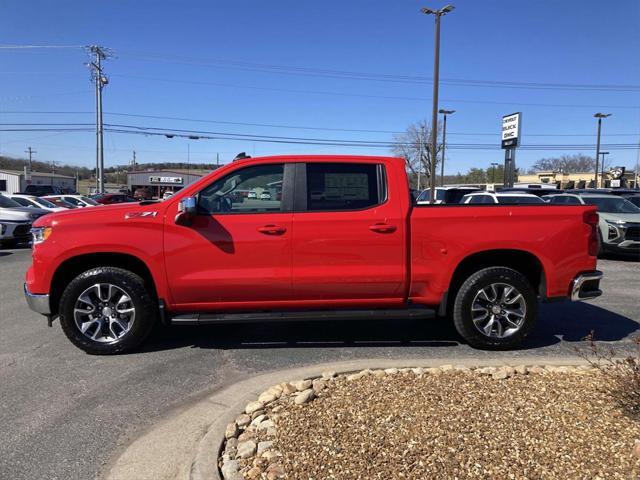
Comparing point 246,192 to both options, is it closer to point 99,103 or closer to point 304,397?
point 304,397

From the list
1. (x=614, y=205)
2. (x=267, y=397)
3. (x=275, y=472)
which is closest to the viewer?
(x=275, y=472)

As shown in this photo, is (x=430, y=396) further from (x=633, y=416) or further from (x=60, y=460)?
(x=60, y=460)

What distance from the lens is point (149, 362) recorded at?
186 inches

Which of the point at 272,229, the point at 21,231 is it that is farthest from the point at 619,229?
the point at 21,231

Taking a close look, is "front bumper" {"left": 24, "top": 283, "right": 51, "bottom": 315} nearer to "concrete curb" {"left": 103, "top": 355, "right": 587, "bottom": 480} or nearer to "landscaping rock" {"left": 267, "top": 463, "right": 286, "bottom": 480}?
"concrete curb" {"left": 103, "top": 355, "right": 587, "bottom": 480}

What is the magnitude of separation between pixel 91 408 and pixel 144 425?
574 millimetres

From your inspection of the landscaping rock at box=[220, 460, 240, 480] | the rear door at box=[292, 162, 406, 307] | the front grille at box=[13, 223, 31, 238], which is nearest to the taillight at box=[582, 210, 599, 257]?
the rear door at box=[292, 162, 406, 307]

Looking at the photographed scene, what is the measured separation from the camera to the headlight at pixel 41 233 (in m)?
4.75

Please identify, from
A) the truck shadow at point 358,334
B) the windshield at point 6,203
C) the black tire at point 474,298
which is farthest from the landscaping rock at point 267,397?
the windshield at point 6,203

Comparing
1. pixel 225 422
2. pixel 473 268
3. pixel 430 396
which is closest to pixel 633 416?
pixel 430 396

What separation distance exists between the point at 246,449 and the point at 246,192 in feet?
8.62

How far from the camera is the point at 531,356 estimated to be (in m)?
4.87

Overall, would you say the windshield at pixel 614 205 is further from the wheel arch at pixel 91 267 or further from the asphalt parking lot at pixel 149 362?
the wheel arch at pixel 91 267

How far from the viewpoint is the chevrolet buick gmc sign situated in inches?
1393
